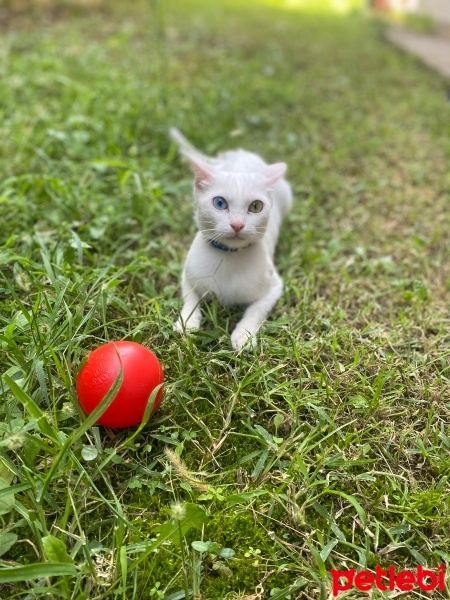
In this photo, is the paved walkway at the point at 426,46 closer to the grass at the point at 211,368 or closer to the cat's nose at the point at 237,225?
the grass at the point at 211,368

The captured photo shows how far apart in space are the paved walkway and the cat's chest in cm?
456

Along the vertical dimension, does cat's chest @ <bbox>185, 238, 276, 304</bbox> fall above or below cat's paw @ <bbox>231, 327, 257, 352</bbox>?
above

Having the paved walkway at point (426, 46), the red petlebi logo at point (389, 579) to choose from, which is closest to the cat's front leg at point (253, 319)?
the red petlebi logo at point (389, 579)

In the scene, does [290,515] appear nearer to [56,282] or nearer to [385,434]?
[385,434]

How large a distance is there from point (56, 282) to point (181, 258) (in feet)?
2.21

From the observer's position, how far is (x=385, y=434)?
1.65 m

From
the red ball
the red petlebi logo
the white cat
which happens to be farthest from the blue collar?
the red petlebi logo

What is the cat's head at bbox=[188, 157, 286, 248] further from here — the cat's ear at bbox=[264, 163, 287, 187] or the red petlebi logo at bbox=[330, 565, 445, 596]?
the red petlebi logo at bbox=[330, 565, 445, 596]

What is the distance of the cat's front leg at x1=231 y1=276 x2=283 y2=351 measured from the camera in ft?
6.11

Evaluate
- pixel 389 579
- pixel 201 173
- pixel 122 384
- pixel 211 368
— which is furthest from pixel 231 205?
pixel 389 579

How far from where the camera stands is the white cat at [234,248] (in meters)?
1.83

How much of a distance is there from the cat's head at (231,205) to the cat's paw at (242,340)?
32 centimetres

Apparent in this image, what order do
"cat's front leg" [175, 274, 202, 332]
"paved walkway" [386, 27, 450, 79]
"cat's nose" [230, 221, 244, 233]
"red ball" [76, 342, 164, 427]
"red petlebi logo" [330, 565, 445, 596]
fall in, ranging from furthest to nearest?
"paved walkway" [386, 27, 450, 79], "cat's front leg" [175, 274, 202, 332], "cat's nose" [230, 221, 244, 233], "red ball" [76, 342, 164, 427], "red petlebi logo" [330, 565, 445, 596]

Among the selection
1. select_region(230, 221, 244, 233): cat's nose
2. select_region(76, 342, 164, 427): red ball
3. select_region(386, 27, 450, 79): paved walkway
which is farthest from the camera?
select_region(386, 27, 450, 79): paved walkway
